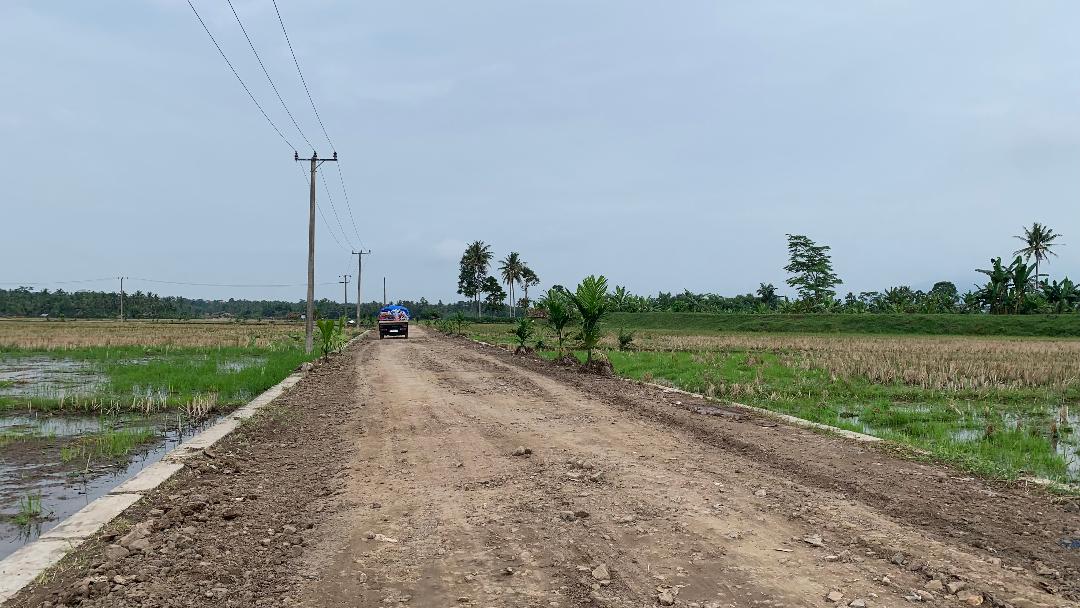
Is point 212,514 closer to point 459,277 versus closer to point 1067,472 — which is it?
point 1067,472

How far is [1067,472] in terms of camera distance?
7.11 metres

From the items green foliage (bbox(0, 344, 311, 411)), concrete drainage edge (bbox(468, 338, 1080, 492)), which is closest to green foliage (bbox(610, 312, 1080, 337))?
green foliage (bbox(0, 344, 311, 411))

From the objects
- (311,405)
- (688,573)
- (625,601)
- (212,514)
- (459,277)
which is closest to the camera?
(625,601)

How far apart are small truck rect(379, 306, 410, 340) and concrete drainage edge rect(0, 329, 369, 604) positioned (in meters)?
31.3

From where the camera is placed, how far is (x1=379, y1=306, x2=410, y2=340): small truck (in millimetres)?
39250

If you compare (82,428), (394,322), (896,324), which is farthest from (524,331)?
(896,324)

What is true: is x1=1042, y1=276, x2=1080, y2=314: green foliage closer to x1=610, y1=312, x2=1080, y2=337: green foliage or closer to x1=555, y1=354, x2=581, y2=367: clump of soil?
x1=610, y1=312, x2=1080, y2=337: green foliage

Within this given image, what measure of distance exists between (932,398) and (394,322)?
101 feet

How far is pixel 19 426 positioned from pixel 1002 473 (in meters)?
13.0

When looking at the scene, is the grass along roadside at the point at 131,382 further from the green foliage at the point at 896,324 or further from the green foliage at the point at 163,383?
the green foliage at the point at 896,324

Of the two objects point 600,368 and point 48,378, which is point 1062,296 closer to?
point 600,368

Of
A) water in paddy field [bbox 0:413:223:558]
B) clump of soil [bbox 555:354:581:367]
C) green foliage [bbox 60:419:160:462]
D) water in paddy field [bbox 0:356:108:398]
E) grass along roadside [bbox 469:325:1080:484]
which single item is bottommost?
water in paddy field [bbox 0:413:223:558]

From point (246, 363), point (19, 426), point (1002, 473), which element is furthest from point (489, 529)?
point (246, 363)

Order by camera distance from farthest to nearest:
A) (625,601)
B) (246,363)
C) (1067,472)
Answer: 1. (246,363)
2. (1067,472)
3. (625,601)
